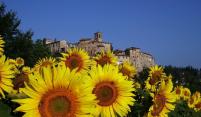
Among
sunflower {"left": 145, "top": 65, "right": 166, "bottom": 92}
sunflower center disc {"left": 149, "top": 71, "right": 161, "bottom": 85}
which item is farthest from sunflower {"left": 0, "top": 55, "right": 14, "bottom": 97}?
sunflower center disc {"left": 149, "top": 71, "right": 161, "bottom": 85}

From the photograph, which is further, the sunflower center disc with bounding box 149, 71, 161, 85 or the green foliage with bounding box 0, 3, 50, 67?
the green foliage with bounding box 0, 3, 50, 67

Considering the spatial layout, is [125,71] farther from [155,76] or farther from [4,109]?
[4,109]

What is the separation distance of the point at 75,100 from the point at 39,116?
31cm

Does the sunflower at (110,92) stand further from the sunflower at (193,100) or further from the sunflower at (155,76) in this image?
the sunflower at (193,100)

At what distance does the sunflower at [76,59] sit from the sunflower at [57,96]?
11.8ft

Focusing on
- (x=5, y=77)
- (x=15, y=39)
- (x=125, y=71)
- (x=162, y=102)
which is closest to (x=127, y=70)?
(x=125, y=71)

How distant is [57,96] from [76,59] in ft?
14.3

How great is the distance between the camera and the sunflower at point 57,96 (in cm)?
405

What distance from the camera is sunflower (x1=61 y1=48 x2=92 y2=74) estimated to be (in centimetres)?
805

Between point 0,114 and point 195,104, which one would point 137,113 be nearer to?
point 0,114

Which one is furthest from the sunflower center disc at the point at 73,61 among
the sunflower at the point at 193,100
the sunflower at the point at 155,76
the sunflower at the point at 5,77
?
the sunflower at the point at 193,100

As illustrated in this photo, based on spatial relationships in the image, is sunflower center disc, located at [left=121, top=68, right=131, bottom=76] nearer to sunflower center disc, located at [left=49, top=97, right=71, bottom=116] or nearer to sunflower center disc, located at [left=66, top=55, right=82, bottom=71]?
sunflower center disc, located at [left=66, top=55, right=82, bottom=71]

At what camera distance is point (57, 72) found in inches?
162

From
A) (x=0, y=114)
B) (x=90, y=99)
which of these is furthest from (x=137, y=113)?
(x=90, y=99)
